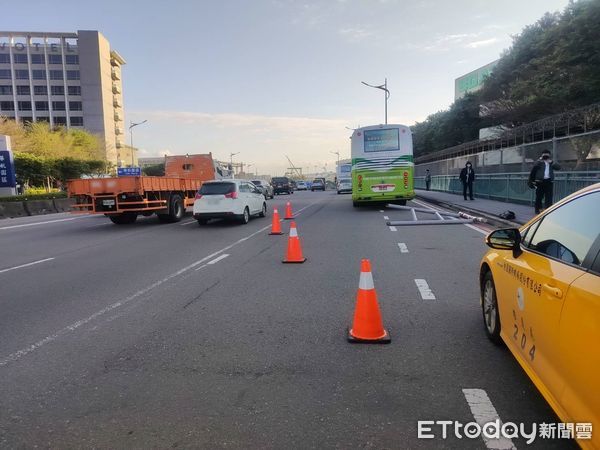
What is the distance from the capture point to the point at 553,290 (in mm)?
2838

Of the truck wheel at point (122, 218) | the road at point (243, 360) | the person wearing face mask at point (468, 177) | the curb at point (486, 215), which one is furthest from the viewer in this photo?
the person wearing face mask at point (468, 177)

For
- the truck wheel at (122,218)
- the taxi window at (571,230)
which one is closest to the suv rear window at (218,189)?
the truck wheel at (122,218)

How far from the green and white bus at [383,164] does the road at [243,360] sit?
12151 millimetres

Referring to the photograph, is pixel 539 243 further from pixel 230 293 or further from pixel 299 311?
pixel 230 293

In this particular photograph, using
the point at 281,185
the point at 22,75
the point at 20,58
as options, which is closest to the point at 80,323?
the point at 281,185

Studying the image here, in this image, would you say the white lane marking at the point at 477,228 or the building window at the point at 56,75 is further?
the building window at the point at 56,75

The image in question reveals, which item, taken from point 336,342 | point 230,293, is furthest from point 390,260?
point 336,342

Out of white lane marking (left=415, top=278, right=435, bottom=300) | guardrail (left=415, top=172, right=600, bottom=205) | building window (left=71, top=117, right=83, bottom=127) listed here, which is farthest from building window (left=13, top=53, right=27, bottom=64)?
white lane marking (left=415, top=278, right=435, bottom=300)

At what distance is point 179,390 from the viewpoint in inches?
148

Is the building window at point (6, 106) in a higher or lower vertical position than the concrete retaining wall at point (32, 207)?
higher

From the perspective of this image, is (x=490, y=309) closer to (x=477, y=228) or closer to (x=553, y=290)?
(x=553, y=290)

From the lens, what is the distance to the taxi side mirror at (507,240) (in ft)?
12.4

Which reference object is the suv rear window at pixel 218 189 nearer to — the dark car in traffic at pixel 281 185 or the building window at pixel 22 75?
the dark car in traffic at pixel 281 185

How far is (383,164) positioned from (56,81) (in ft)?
335
